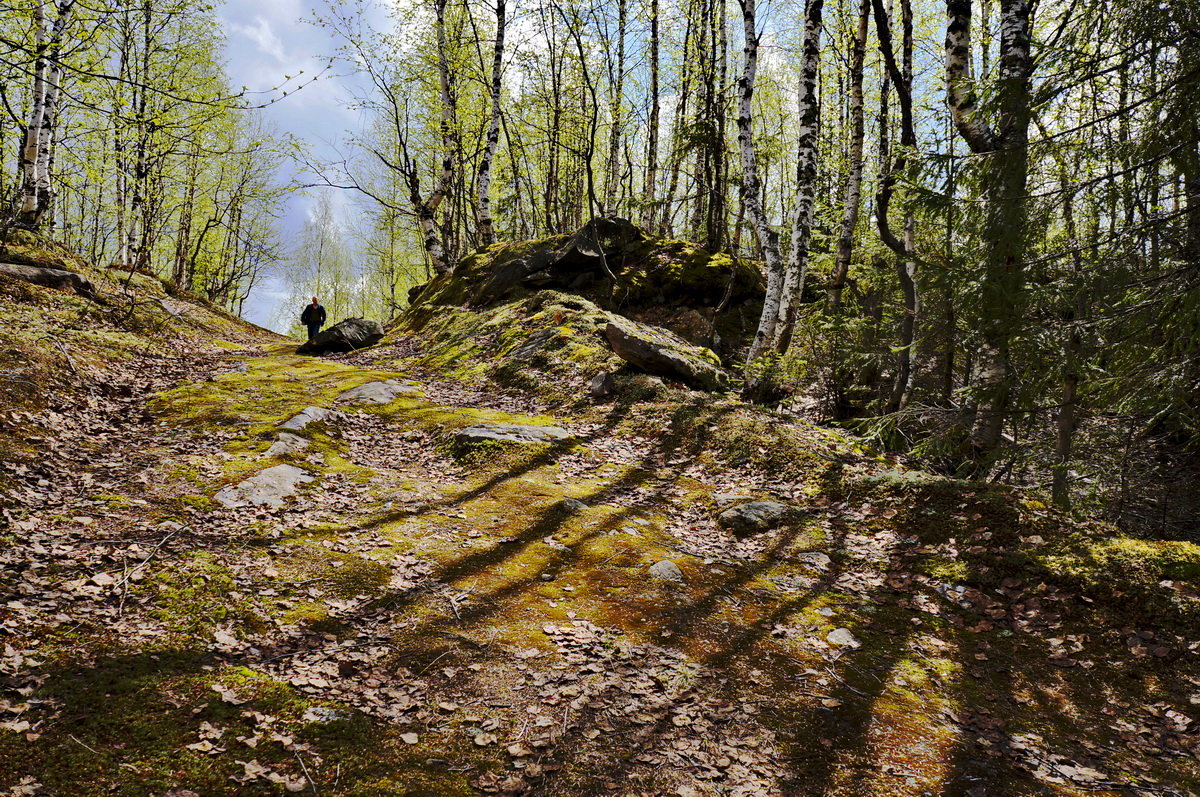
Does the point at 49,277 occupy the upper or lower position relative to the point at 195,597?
upper

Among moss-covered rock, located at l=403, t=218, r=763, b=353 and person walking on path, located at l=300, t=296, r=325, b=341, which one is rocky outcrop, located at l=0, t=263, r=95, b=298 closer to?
person walking on path, located at l=300, t=296, r=325, b=341

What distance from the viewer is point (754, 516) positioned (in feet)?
22.4

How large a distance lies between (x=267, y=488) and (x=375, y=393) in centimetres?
464

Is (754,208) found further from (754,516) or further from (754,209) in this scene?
(754,516)

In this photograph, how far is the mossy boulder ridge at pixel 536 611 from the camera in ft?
10.2

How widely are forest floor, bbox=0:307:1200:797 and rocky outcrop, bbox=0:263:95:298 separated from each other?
650 centimetres

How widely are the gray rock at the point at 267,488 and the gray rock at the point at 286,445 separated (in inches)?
19.4

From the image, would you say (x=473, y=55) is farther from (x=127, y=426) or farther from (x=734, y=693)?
(x=734, y=693)

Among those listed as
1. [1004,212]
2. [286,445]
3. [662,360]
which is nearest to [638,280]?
[662,360]

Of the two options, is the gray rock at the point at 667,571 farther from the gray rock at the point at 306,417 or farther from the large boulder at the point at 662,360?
the large boulder at the point at 662,360

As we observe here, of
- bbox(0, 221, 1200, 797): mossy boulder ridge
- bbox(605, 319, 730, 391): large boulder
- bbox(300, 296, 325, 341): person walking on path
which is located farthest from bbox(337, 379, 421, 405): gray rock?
bbox(300, 296, 325, 341): person walking on path

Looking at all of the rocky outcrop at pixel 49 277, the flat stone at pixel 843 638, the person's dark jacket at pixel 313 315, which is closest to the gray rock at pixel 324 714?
the flat stone at pixel 843 638

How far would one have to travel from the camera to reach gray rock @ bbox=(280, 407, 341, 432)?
25.7 ft

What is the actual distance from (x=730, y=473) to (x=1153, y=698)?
4693 mm
